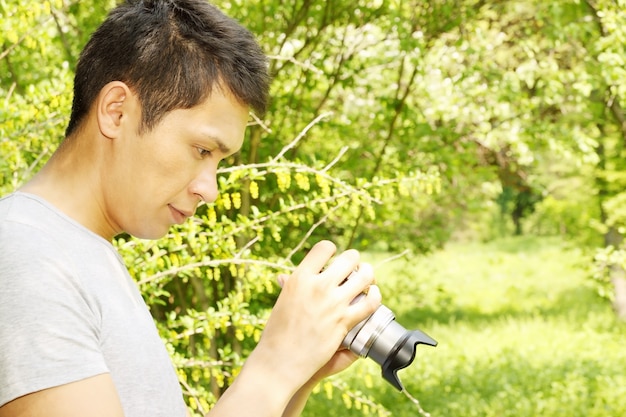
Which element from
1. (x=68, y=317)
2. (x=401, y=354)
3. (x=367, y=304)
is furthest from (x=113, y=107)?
(x=401, y=354)

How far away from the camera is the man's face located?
1.11 meters

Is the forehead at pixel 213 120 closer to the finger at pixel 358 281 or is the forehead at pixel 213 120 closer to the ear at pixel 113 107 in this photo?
the ear at pixel 113 107

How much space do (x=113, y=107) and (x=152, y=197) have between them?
0.13 meters

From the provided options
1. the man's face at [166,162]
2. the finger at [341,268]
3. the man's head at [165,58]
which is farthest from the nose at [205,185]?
the finger at [341,268]

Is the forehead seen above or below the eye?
above

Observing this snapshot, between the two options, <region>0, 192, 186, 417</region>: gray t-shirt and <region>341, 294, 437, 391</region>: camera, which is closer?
<region>0, 192, 186, 417</region>: gray t-shirt

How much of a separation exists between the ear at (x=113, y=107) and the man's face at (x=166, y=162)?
1 centimetres

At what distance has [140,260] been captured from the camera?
2.64m

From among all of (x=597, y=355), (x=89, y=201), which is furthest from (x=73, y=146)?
(x=597, y=355)

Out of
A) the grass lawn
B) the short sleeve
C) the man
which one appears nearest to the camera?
the short sleeve

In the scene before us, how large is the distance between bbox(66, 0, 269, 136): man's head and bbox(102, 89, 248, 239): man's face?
0.02 m

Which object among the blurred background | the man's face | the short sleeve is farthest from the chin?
the blurred background

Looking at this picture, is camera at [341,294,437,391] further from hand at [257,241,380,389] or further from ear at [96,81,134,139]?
ear at [96,81,134,139]

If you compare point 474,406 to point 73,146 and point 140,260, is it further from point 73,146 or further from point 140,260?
point 73,146
